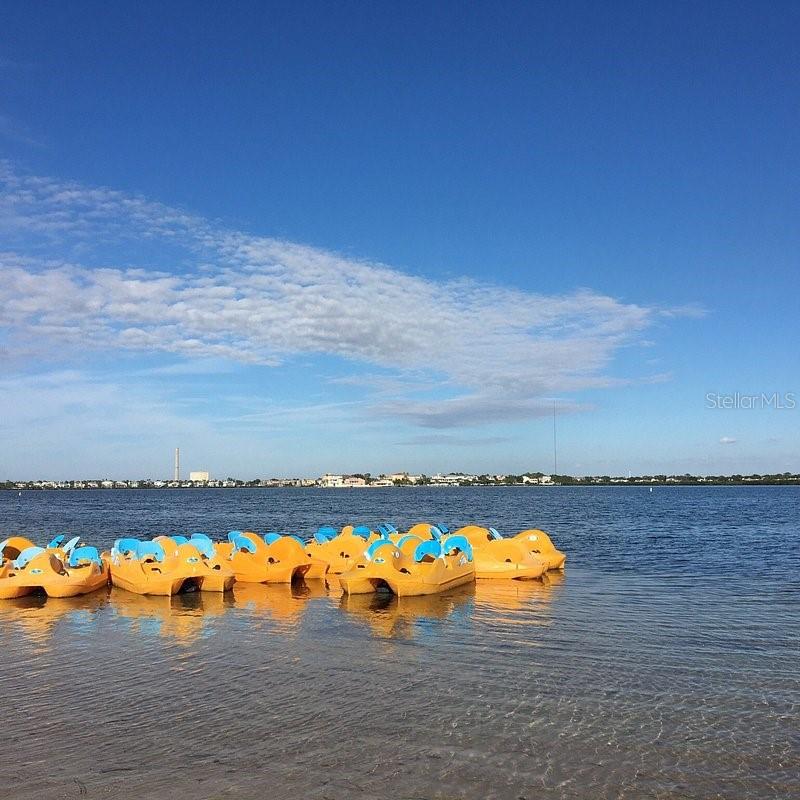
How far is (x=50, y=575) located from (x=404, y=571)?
31.5ft

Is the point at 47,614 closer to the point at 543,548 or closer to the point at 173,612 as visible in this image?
the point at 173,612

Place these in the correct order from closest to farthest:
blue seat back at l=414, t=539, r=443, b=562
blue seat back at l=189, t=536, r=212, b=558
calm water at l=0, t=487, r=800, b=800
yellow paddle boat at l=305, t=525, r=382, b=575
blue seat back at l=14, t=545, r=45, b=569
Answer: calm water at l=0, t=487, r=800, b=800, blue seat back at l=14, t=545, r=45, b=569, blue seat back at l=414, t=539, r=443, b=562, blue seat back at l=189, t=536, r=212, b=558, yellow paddle boat at l=305, t=525, r=382, b=575

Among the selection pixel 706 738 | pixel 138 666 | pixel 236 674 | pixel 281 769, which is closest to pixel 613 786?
pixel 706 738

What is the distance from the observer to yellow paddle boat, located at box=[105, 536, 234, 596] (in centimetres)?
1972

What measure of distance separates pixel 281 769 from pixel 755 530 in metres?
47.0

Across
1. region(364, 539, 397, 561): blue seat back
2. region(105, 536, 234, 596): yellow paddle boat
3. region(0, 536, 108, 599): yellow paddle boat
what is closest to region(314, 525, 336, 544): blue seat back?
region(105, 536, 234, 596): yellow paddle boat

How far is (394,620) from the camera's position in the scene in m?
16.4

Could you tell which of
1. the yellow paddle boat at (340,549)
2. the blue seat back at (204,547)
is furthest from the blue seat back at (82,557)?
the yellow paddle boat at (340,549)

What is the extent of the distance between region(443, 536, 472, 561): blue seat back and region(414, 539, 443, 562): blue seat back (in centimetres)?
134

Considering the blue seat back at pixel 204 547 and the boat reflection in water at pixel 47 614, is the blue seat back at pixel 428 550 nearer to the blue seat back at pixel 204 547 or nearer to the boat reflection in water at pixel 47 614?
the blue seat back at pixel 204 547

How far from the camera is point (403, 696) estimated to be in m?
10.5

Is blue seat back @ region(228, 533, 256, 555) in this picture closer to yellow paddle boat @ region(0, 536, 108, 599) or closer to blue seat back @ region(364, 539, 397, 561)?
yellow paddle boat @ region(0, 536, 108, 599)

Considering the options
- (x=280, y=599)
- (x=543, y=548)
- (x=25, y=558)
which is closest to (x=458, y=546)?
(x=543, y=548)

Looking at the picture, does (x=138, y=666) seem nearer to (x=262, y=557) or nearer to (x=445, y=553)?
(x=262, y=557)
